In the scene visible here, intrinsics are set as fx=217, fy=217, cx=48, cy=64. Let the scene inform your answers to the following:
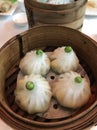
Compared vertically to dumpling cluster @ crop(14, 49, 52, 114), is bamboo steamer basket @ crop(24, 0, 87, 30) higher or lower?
higher

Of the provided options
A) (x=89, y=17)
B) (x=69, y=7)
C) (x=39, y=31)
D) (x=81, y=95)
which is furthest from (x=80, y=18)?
(x=81, y=95)

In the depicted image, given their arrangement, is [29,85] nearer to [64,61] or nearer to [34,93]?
[34,93]

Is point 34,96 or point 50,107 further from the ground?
point 34,96

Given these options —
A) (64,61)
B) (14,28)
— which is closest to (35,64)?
(64,61)

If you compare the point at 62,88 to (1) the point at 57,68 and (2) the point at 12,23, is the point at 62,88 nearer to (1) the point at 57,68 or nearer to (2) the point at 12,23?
(1) the point at 57,68

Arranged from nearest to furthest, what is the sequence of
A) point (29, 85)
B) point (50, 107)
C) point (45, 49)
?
point (29, 85) < point (50, 107) < point (45, 49)

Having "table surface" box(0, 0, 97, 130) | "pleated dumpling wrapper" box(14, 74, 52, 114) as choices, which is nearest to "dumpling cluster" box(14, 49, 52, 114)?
"pleated dumpling wrapper" box(14, 74, 52, 114)

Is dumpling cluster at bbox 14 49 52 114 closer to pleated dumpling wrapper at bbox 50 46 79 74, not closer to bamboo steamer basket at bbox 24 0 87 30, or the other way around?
pleated dumpling wrapper at bbox 50 46 79 74
